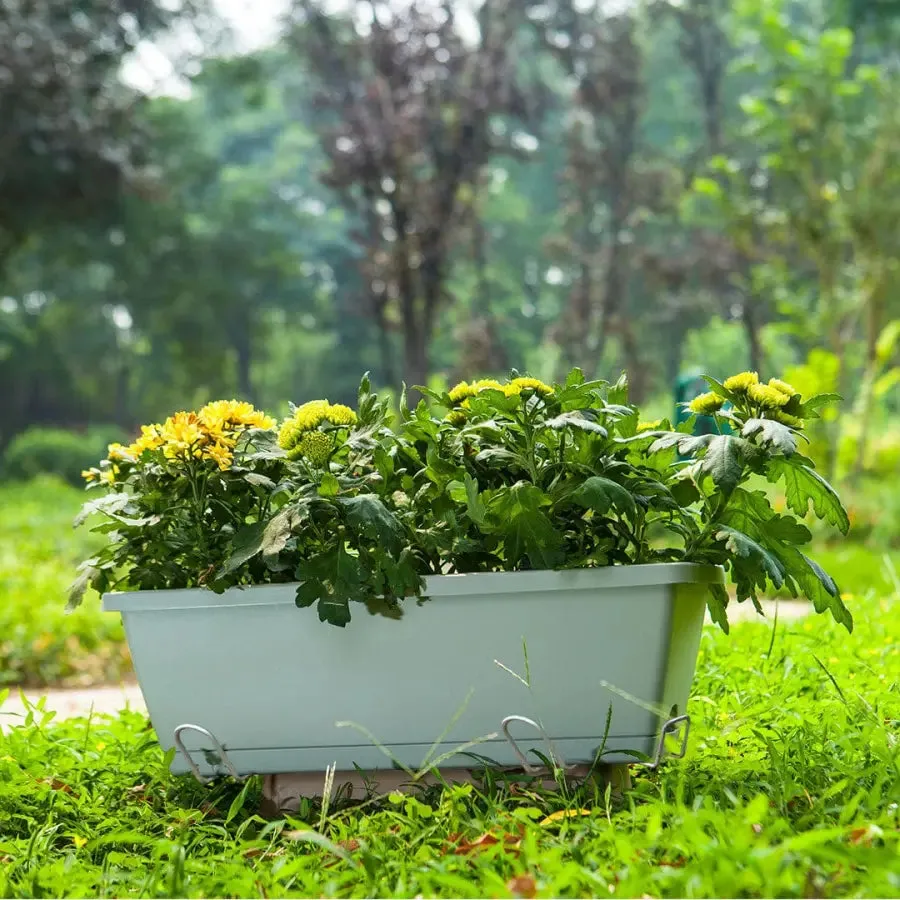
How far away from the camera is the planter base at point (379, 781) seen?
1.67 meters

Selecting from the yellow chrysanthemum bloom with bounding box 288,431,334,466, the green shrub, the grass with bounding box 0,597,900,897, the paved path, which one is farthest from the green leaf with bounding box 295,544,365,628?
the green shrub

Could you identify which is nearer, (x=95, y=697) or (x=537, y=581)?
(x=537, y=581)

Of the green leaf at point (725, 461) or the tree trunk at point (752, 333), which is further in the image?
the tree trunk at point (752, 333)

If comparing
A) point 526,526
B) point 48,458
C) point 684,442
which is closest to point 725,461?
point 684,442

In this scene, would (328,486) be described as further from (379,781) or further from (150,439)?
(379,781)

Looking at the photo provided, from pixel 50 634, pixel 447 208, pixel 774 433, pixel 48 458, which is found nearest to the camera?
pixel 774 433

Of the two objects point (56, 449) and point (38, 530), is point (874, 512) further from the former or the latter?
point (56, 449)

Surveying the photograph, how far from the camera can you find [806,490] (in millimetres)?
1662

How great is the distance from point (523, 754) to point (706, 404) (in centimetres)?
60

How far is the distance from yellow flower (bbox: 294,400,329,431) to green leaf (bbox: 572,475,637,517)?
1.38 feet

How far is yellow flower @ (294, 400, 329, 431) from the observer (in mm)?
1688

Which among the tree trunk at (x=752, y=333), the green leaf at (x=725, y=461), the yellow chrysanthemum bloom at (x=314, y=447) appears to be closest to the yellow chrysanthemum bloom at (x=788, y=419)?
the green leaf at (x=725, y=461)

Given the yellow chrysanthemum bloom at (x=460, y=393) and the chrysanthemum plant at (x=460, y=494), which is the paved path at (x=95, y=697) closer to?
the chrysanthemum plant at (x=460, y=494)

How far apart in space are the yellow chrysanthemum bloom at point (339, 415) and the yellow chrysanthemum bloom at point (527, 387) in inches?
10.2
